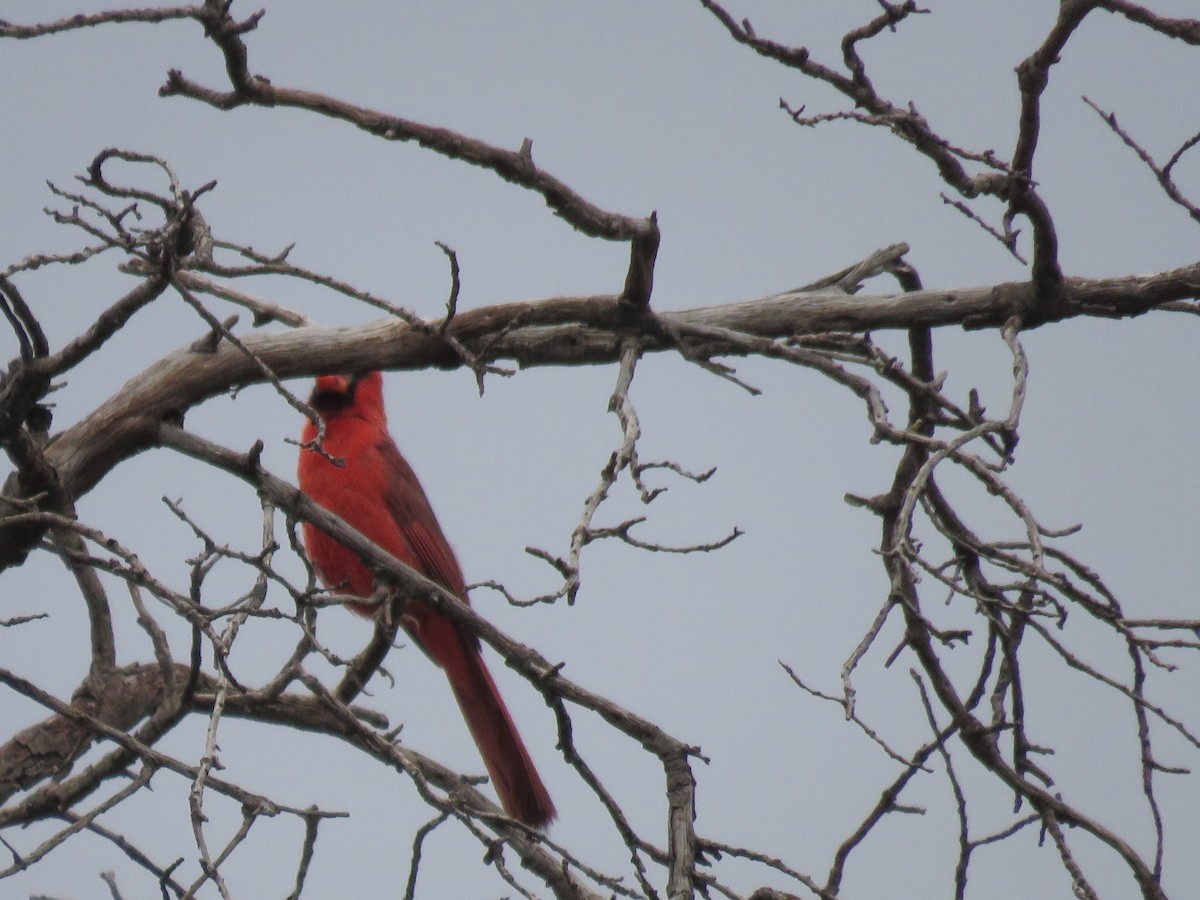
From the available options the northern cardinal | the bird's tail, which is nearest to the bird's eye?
the northern cardinal

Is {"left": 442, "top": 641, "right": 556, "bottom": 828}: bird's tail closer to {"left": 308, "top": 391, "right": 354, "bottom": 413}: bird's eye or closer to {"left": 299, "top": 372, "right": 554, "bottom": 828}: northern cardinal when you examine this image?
{"left": 299, "top": 372, "right": 554, "bottom": 828}: northern cardinal

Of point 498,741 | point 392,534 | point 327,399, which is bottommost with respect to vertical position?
point 498,741

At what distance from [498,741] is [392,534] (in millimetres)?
982

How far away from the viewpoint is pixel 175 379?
3293 millimetres

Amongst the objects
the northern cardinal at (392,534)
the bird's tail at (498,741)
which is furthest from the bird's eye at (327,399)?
the bird's tail at (498,741)

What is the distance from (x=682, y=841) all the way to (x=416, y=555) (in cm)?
330

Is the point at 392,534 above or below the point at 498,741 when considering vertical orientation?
above

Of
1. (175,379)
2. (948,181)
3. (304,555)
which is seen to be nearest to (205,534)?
(304,555)

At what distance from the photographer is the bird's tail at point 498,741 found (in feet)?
14.8

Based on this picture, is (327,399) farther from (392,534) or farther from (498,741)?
(498,741)

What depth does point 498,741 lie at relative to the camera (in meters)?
4.82

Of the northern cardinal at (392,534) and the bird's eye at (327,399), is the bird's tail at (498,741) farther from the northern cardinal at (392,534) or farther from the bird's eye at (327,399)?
the bird's eye at (327,399)

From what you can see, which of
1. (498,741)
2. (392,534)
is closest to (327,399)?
(392,534)

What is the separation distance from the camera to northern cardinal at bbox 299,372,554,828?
15.9 ft
